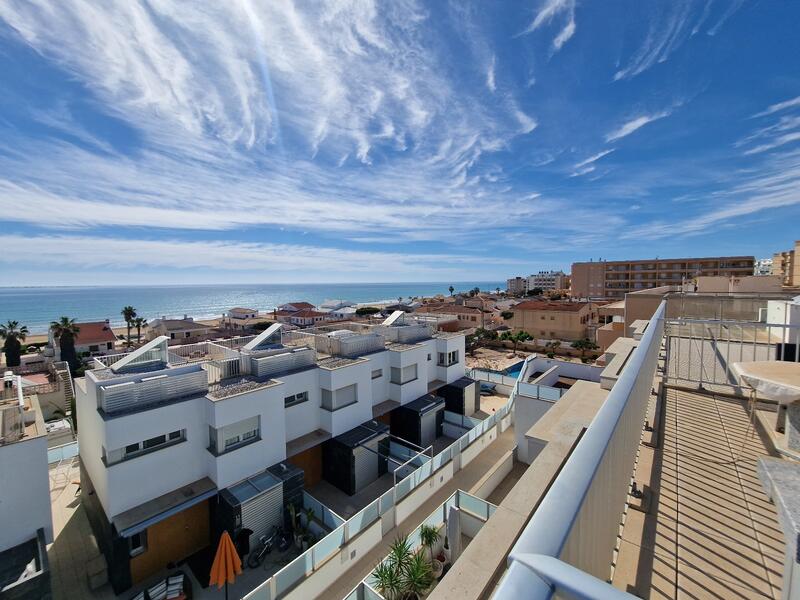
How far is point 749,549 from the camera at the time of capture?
2.81 meters

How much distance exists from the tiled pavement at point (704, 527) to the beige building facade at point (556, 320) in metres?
41.3

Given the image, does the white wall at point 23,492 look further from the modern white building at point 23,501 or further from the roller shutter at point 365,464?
the roller shutter at point 365,464

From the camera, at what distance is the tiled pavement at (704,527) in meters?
2.59

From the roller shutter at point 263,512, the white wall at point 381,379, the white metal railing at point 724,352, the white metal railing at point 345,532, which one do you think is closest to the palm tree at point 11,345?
the white wall at point 381,379

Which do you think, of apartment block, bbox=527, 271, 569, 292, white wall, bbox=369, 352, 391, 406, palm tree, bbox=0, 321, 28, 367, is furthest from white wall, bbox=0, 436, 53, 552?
apartment block, bbox=527, 271, 569, 292

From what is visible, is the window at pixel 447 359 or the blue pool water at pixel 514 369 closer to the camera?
the window at pixel 447 359

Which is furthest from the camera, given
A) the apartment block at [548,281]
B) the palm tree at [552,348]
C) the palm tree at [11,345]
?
the apartment block at [548,281]

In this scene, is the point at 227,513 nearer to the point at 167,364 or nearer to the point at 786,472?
the point at 167,364

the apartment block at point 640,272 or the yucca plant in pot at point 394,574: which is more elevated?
the apartment block at point 640,272

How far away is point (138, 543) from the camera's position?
425 inches

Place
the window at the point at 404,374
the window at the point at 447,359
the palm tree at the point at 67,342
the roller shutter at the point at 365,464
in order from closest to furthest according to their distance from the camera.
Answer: the roller shutter at the point at 365,464
the window at the point at 404,374
the window at the point at 447,359
the palm tree at the point at 67,342

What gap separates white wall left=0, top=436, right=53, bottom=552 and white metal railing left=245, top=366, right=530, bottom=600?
6.64 metres

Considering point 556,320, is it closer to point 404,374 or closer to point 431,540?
point 404,374

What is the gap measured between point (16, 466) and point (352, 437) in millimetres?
9931
